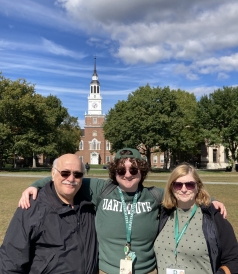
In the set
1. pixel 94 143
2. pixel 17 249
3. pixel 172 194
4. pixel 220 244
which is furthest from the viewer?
pixel 94 143

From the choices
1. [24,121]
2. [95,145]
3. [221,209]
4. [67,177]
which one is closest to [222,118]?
[24,121]

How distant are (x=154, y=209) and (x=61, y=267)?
43.0 inches

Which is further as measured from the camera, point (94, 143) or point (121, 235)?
point (94, 143)

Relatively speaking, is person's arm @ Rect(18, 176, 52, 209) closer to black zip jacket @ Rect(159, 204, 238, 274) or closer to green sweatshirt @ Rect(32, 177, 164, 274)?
green sweatshirt @ Rect(32, 177, 164, 274)

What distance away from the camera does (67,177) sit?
3059 mm

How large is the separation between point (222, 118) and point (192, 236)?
43814mm

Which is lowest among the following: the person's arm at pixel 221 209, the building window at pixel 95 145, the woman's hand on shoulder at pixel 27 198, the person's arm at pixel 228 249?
the person's arm at pixel 228 249

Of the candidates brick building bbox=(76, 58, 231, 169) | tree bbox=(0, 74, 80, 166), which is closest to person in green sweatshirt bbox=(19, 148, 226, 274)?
tree bbox=(0, 74, 80, 166)

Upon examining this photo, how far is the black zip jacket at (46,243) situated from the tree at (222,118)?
4224 cm

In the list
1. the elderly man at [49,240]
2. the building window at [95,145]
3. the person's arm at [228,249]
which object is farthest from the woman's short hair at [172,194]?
the building window at [95,145]

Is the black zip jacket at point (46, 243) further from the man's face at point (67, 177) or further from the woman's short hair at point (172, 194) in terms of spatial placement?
the woman's short hair at point (172, 194)

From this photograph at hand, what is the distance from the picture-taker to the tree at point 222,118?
43125mm

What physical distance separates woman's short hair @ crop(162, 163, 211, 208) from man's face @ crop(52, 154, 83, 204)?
92 centimetres

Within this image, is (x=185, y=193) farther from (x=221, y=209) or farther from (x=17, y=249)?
(x=17, y=249)
